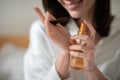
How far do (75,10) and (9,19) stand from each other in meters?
0.57

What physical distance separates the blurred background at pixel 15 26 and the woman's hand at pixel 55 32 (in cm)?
55

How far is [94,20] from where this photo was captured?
0.90 m

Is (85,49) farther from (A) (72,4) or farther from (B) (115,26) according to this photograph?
(B) (115,26)

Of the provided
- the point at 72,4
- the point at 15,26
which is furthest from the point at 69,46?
the point at 15,26

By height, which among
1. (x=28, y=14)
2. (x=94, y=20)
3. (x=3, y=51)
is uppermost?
(x=94, y=20)

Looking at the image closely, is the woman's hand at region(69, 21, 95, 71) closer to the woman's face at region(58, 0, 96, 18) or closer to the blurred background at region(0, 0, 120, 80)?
the woman's face at region(58, 0, 96, 18)

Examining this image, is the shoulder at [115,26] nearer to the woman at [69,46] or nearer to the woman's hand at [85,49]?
the woman at [69,46]

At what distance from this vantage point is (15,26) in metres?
1.24

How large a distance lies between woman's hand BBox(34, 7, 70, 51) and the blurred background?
0.55 meters

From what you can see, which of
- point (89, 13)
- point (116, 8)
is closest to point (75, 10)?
point (89, 13)

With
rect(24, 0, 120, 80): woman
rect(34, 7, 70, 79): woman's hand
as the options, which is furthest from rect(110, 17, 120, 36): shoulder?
rect(34, 7, 70, 79): woman's hand

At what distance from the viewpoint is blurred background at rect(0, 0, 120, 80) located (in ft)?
3.85

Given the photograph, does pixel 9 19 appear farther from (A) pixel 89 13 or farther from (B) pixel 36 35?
(A) pixel 89 13

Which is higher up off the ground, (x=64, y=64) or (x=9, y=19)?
(x=64, y=64)
